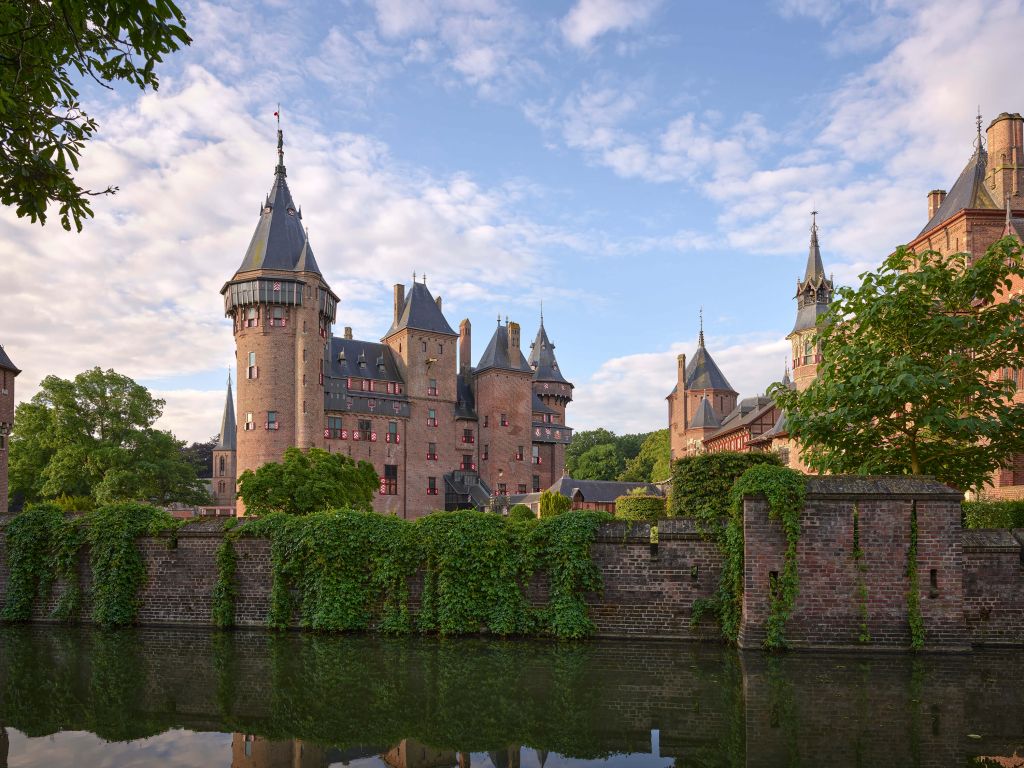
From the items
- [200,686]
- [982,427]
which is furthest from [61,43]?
[982,427]

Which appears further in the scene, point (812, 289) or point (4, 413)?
point (812, 289)

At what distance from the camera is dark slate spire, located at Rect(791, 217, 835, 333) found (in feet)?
186

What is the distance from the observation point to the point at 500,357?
60.9m

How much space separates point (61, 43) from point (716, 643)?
37.2 ft

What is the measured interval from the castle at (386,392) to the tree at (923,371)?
29.9 m

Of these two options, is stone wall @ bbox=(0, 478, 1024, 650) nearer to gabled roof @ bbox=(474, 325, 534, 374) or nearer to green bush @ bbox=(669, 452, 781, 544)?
green bush @ bbox=(669, 452, 781, 544)

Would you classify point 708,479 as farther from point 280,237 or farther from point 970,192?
point 280,237

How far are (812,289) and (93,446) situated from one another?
49646 millimetres

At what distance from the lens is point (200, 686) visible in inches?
366

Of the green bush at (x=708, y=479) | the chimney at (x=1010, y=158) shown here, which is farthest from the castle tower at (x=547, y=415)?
the green bush at (x=708, y=479)

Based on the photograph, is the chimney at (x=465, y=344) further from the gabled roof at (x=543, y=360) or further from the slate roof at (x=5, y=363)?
the slate roof at (x=5, y=363)

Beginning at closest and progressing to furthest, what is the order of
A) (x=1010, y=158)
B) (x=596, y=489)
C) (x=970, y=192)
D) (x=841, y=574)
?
(x=841, y=574) → (x=1010, y=158) → (x=970, y=192) → (x=596, y=489)

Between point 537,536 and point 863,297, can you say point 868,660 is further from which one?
point 863,297

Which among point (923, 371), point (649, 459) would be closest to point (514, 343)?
point (649, 459)
